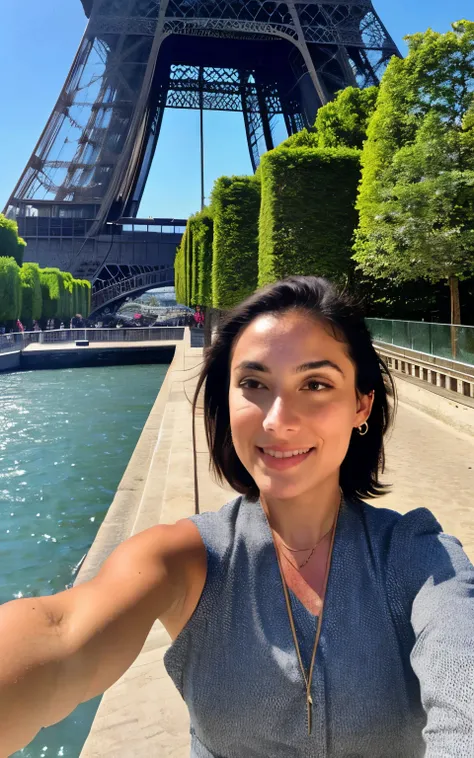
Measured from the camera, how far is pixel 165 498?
4.78 metres

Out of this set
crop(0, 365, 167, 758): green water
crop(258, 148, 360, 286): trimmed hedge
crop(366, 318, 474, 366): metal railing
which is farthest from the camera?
A: crop(258, 148, 360, 286): trimmed hedge

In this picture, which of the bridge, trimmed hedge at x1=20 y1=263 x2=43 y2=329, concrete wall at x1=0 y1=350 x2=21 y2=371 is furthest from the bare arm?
the bridge

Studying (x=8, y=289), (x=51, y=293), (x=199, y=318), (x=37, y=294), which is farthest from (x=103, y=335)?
(x=51, y=293)

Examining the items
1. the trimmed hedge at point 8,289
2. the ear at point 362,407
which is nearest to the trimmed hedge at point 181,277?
the trimmed hedge at point 8,289

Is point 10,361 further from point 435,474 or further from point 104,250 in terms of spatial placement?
point 104,250

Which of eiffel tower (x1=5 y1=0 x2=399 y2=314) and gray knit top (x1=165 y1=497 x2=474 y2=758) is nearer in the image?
gray knit top (x1=165 y1=497 x2=474 y2=758)

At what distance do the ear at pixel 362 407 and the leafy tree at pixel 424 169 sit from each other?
34.2ft

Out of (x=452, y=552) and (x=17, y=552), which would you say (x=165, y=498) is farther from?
(x=452, y=552)

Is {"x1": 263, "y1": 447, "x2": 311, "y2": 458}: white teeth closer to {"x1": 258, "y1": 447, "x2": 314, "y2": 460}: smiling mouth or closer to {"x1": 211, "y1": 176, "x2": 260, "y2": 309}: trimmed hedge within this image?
{"x1": 258, "y1": 447, "x2": 314, "y2": 460}: smiling mouth

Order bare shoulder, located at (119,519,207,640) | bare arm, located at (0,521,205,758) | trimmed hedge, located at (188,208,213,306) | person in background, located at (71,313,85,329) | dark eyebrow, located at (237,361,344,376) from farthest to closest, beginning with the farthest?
person in background, located at (71,313,85,329) → trimmed hedge, located at (188,208,213,306) → dark eyebrow, located at (237,361,344,376) → bare shoulder, located at (119,519,207,640) → bare arm, located at (0,521,205,758)

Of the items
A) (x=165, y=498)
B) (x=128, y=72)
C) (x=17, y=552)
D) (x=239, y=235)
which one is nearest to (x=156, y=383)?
(x=239, y=235)

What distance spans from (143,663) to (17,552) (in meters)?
4.31

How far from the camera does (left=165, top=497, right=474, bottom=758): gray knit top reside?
917 mm

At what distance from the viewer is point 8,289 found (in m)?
28.4
